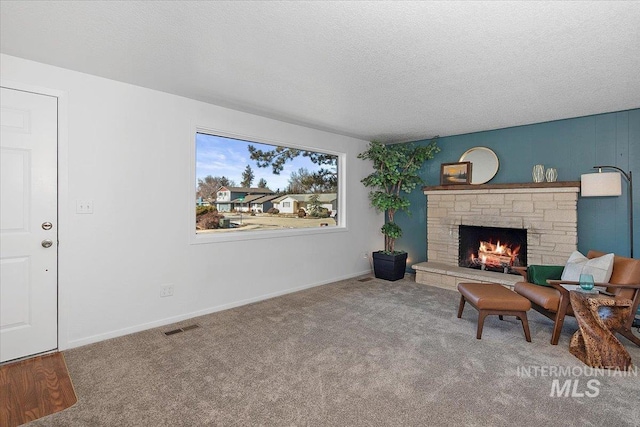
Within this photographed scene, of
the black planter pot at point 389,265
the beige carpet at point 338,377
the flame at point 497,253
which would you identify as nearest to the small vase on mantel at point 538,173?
the flame at point 497,253

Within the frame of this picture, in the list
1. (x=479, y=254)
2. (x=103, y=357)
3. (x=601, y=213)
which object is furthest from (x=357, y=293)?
(x=601, y=213)

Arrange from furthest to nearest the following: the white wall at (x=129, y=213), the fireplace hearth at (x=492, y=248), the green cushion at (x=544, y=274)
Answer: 1. the fireplace hearth at (x=492, y=248)
2. the green cushion at (x=544, y=274)
3. the white wall at (x=129, y=213)

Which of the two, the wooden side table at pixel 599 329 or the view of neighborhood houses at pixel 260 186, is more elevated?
the view of neighborhood houses at pixel 260 186

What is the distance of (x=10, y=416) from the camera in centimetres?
190

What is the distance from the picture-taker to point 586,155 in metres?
4.09

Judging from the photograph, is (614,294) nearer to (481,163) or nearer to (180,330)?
(481,163)

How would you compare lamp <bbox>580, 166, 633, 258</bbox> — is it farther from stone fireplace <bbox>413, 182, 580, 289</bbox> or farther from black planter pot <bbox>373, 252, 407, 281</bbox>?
black planter pot <bbox>373, 252, 407, 281</bbox>

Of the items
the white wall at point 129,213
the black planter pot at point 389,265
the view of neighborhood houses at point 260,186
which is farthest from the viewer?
the black planter pot at point 389,265

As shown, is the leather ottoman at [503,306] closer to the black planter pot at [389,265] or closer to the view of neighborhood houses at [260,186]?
the black planter pot at [389,265]

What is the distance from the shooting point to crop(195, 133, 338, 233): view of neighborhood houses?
381cm

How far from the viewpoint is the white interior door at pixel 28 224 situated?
2.51 m

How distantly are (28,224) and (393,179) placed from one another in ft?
15.2

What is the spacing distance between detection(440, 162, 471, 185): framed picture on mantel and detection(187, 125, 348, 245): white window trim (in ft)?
5.40

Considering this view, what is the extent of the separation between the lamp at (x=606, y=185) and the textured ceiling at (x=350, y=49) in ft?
2.64
